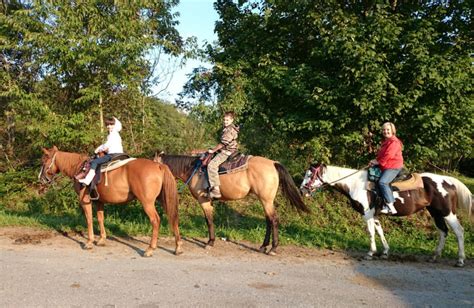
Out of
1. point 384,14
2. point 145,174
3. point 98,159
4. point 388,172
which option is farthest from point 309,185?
point 384,14

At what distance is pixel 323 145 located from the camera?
11.3 m

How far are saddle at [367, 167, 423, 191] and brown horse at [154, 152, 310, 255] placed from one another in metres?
1.42

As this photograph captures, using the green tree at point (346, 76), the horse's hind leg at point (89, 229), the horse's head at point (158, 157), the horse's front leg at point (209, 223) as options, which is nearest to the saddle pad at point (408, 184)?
the green tree at point (346, 76)

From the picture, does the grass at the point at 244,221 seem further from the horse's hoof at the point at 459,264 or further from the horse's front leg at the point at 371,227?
the horse's hoof at the point at 459,264

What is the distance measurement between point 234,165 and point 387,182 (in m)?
2.94

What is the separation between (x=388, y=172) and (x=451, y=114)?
412 cm

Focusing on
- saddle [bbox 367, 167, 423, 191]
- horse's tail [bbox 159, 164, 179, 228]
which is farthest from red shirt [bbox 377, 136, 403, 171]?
horse's tail [bbox 159, 164, 179, 228]

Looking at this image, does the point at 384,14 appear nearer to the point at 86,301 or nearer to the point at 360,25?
the point at 360,25

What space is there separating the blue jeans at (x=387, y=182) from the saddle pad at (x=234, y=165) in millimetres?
2618

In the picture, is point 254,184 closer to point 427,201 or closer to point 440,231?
point 427,201

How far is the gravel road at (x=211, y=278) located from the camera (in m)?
4.72

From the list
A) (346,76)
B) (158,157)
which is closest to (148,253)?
(158,157)

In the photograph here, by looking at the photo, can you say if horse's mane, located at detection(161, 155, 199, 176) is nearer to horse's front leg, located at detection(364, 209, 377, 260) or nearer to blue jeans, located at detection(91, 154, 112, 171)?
blue jeans, located at detection(91, 154, 112, 171)

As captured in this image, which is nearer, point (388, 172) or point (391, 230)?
point (388, 172)
